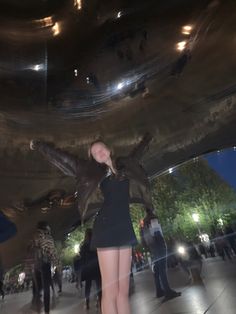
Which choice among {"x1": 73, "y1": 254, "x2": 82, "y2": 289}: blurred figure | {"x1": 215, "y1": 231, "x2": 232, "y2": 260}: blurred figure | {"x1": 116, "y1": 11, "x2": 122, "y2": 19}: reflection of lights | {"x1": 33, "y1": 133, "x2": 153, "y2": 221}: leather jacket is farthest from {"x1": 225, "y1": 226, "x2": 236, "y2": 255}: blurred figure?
{"x1": 116, "y1": 11, "x2": 122, "y2": 19}: reflection of lights

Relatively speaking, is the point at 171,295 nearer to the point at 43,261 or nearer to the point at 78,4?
the point at 43,261

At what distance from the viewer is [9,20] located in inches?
19.5

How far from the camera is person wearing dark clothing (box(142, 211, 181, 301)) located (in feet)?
1.67

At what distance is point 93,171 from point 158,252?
0.52ft

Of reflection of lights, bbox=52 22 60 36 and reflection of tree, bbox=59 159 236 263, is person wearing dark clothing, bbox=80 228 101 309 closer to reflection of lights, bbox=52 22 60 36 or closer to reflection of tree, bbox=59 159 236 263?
reflection of tree, bbox=59 159 236 263

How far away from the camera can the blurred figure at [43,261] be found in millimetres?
502

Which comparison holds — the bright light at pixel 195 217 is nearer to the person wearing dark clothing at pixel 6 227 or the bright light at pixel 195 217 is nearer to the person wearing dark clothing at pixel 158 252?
the person wearing dark clothing at pixel 158 252

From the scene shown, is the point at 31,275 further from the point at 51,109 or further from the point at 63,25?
the point at 63,25

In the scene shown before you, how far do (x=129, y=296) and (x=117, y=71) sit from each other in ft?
1.11

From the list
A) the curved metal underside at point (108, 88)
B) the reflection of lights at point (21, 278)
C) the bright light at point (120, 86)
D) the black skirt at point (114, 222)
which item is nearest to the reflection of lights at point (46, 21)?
the curved metal underside at point (108, 88)

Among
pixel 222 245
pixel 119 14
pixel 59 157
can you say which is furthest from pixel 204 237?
pixel 119 14

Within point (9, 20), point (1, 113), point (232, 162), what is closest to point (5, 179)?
point (1, 113)

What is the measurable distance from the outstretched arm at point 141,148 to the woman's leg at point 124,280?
0.14 metres

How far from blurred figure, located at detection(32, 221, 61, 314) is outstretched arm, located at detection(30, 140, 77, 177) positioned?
0.08 m
